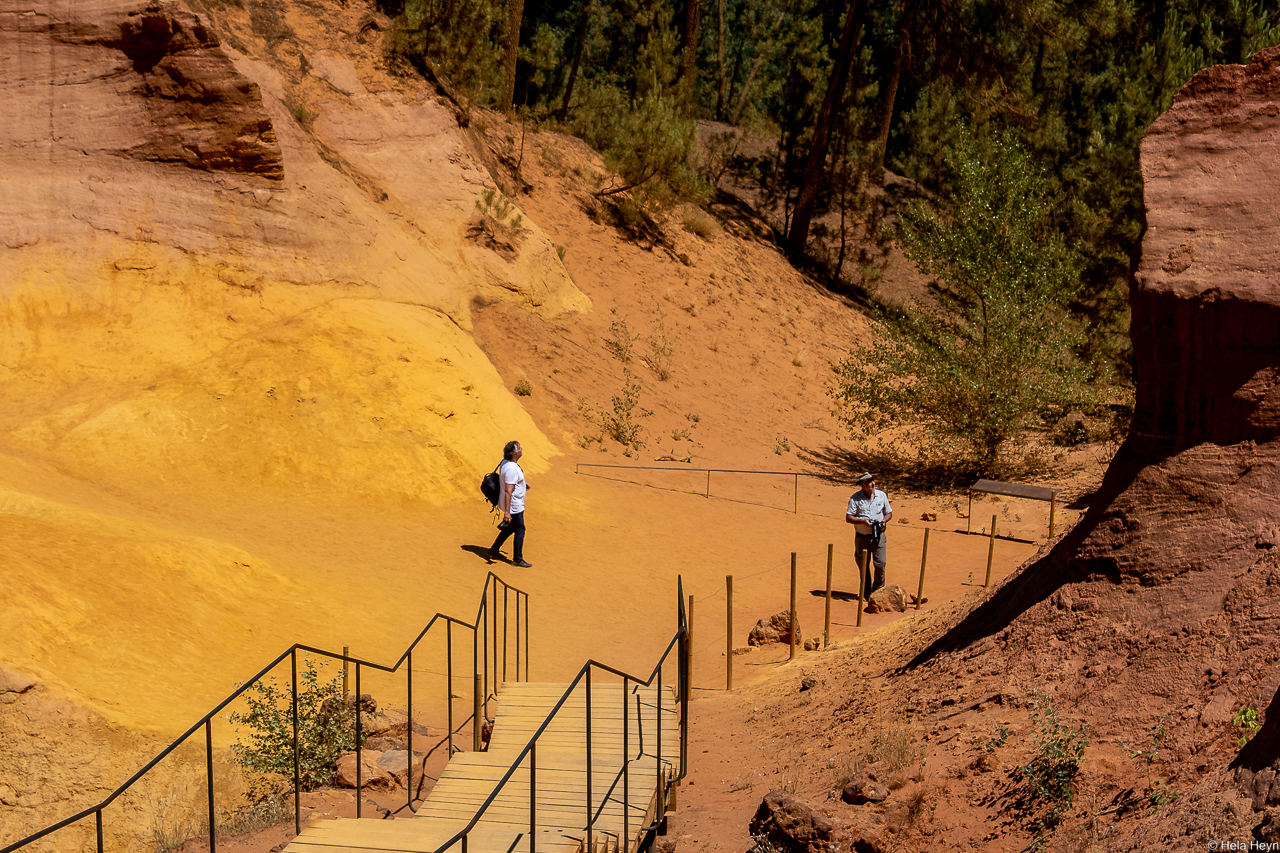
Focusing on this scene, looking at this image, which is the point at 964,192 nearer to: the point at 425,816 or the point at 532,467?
the point at 532,467

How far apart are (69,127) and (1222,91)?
18.7m

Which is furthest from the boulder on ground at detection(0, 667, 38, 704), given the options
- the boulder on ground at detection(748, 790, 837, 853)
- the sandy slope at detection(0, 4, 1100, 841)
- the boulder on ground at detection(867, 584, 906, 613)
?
the boulder on ground at detection(867, 584, 906, 613)

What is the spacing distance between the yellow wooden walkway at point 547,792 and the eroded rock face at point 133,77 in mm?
14684

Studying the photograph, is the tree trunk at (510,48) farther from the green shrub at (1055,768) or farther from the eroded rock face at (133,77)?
the green shrub at (1055,768)

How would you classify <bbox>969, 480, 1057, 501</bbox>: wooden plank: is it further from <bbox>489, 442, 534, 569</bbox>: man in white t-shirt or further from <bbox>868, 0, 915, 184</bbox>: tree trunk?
<bbox>868, 0, 915, 184</bbox>: tree trunk

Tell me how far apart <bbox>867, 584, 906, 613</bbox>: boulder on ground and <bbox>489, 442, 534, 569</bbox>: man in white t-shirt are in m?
4.64

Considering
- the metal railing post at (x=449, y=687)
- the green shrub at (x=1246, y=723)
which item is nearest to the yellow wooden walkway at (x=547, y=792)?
the metal railing post at (x=449, y=687)

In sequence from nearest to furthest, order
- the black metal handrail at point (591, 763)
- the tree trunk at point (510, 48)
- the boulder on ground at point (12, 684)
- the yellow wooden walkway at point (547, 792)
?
the black metal handrail at point (591, 763)
the yellow wooden walkway at point (547, 792)
the boulder on ground at point (12, 684)
the tree trunk at point (510, 48)

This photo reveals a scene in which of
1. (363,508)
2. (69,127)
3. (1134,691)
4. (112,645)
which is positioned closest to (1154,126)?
(1134,691)

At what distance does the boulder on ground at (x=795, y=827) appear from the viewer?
19.6 feet

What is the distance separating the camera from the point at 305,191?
68.6 ft

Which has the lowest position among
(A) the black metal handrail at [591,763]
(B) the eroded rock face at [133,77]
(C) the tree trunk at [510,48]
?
(A) the black metal handrail at [591,763]

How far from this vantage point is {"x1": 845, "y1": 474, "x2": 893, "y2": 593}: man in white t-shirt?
1331 cm

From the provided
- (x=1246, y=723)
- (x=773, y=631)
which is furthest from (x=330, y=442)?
(x=1246, y=723)
